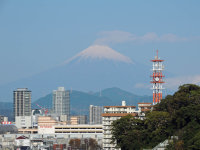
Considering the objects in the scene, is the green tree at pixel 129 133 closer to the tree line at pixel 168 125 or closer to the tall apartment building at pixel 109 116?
the tree line at pixel 168 125

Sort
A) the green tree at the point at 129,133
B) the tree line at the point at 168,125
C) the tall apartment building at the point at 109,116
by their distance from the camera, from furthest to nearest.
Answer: the tall apartment building at the point at 109,116 < the green tree at the point at 129,133 < the tree line at the point at 168,125

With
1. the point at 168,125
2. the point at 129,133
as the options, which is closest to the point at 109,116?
the point at 129,133

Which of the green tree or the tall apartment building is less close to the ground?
the tall apartment building

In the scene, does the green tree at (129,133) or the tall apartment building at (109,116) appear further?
the tall apartment building at (109,116)

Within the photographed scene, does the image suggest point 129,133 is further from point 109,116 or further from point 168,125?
point 109,116

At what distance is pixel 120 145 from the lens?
100688mm

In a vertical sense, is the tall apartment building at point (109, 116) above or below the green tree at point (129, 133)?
above

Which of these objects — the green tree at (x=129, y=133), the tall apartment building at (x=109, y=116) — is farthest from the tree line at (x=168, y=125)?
the tall apartment building at (x=109, y=116)

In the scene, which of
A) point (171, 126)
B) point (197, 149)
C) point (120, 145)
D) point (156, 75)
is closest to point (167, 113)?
point (171, 126)

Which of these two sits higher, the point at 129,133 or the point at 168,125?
the point at 168,125

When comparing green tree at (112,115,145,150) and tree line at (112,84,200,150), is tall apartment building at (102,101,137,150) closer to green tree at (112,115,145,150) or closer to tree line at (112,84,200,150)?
green tree at (112,115,145,150)

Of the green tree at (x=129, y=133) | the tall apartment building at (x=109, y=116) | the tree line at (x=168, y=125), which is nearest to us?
the tree line at (x=168, y=125)

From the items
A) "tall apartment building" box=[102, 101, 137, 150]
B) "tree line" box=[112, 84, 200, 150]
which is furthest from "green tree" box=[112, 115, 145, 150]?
"tall apartment building" box=[102, 101, 137, 150]

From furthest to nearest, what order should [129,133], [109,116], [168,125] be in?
[109,116] < [129,133] < [168,125]
